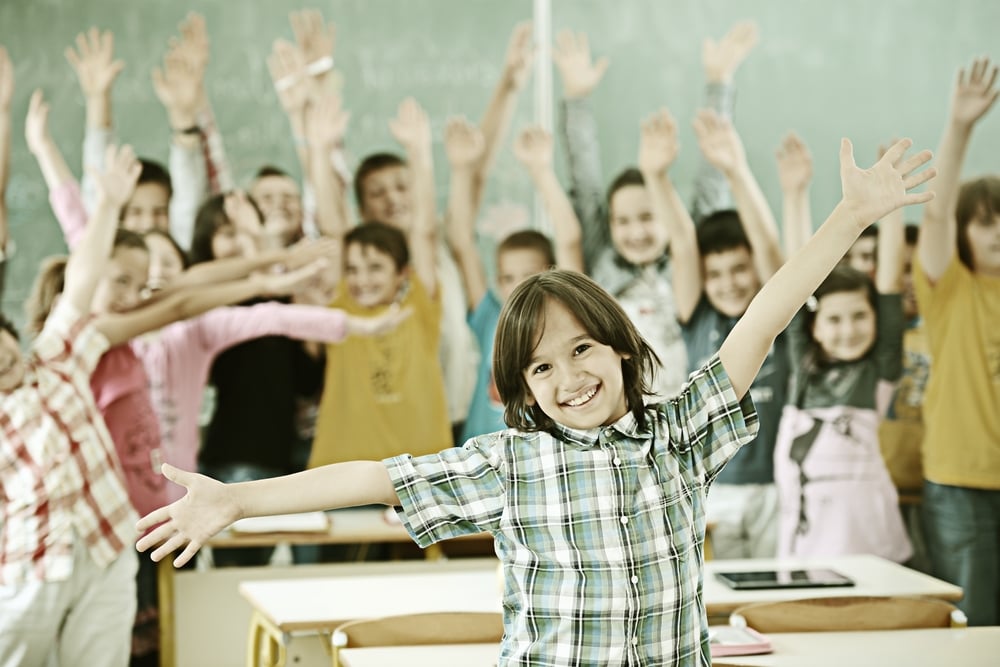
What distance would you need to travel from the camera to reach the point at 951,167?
448 centimetres

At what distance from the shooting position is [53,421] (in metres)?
3.28

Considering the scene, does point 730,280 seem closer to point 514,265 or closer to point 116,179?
point 514,265

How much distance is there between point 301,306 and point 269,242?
0.29 meters

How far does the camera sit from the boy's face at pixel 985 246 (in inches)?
177

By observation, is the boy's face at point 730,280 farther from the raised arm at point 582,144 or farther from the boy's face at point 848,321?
the raised arm at point 582,144

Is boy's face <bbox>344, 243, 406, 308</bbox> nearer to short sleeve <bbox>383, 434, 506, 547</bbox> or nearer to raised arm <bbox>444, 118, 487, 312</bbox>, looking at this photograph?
raised arm <bbox>444, 118, 487, 312</bbox>

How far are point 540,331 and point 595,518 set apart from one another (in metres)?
0.28

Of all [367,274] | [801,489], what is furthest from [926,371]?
[367,274]

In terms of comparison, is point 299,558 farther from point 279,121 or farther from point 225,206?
point 279,121

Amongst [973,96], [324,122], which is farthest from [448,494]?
[973,96]

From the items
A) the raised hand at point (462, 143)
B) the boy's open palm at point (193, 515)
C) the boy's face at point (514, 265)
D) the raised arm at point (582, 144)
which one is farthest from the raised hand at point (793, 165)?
the boy's open palm at point (193, 515)

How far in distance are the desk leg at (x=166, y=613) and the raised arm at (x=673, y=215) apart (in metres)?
2.27

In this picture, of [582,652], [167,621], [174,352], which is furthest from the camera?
[174,352]

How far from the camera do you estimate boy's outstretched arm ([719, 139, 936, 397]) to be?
5.25ft
